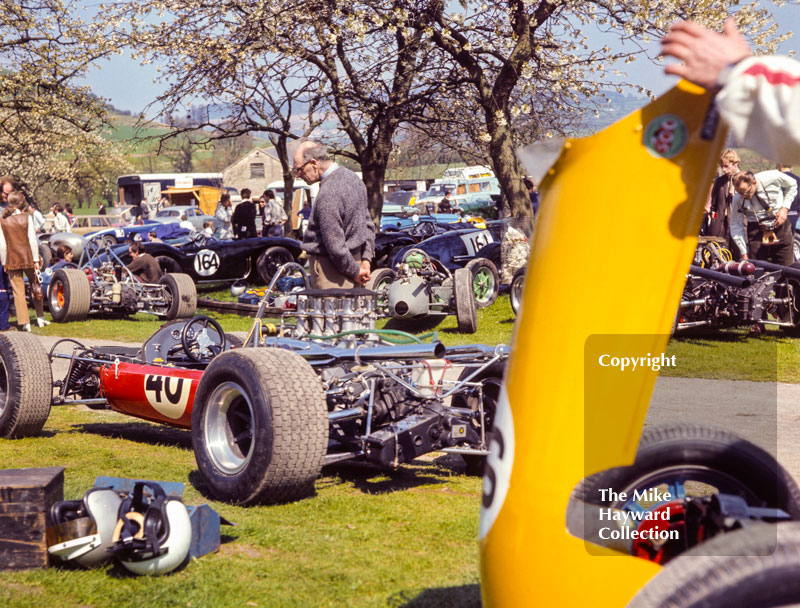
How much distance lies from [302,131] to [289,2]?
639 cm

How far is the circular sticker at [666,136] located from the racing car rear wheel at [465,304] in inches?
397

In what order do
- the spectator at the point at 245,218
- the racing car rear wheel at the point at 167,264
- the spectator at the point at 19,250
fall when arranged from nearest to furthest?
the spectator at the point at 19,250
the racing car rear wheel at the point at 167,264
the spectator at the point at 245,218

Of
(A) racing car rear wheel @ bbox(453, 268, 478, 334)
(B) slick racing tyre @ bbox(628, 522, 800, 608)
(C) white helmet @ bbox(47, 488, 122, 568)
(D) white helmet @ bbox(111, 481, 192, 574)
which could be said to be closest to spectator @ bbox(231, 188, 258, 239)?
(A) racing car rear wheel @ bbox(453, 268, 478, 334)

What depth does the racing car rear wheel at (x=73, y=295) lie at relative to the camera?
49.6 feet

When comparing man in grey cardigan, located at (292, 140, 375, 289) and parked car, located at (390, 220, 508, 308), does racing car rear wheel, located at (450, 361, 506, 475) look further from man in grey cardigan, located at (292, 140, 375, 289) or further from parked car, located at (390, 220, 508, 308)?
parked car, located at (390, 220, 508, 308)

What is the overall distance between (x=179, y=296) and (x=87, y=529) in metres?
11.3

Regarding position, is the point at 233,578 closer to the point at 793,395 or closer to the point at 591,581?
the point at 591,581

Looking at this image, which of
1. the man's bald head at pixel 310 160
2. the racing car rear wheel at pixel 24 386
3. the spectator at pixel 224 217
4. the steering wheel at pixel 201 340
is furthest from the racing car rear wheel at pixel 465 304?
the spectator at pixel 224 217

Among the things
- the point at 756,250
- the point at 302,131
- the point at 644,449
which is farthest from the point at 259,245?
the point at 644,449

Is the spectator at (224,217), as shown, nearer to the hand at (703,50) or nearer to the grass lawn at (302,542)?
the grass lawn at (302,542)

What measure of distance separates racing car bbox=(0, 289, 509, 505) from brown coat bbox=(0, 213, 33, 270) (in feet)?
24.4

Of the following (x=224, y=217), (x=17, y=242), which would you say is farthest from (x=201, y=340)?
(x=224, y=217)

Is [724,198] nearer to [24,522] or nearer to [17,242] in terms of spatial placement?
[24,522]

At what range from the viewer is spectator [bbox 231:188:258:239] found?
21.5 m
